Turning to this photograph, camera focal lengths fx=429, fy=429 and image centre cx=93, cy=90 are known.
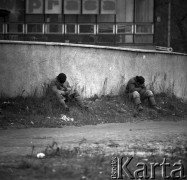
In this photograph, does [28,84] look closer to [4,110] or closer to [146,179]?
[4,110]

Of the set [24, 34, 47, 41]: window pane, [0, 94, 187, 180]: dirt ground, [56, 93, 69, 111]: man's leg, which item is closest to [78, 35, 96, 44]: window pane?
[24, 34, 47, 41]: window pane

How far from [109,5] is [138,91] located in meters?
15.0

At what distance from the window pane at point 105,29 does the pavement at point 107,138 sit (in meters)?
17.6

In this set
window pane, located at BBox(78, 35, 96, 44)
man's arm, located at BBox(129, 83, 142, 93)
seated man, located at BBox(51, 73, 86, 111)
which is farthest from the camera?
window pane, located at BBox(78, 35, 96, 44)

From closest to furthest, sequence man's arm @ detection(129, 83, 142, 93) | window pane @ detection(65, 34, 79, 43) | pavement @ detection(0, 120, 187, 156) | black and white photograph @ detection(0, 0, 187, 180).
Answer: black and white photograph @ detection(0, 0, 187, 180), pavement @ detection(0, 120, 187, 156), man's arm @ detection(129, 83, 142, 93), window pane @ detection(65, 34, 79, 43)

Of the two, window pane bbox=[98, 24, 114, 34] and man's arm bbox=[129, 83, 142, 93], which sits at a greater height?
window pane bbox=[98, 24, 114, 34]

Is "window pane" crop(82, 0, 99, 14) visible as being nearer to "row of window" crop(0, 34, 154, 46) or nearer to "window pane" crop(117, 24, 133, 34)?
"row of window" crop(0, 34, 154, 46)

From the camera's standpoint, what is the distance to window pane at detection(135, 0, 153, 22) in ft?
94.1

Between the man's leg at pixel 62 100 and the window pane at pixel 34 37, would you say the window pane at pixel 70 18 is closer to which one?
the window pane at pixel 34 37

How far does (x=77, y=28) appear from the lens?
29125 mm

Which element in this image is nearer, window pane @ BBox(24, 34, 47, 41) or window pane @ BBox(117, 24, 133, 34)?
window pane @ BBox(117, 24, 133, 34)

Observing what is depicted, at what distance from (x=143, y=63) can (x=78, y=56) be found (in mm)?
2835

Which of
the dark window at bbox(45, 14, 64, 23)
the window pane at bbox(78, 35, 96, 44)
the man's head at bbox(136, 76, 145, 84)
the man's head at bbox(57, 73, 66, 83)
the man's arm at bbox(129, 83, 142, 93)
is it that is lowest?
the man's arm at bbox(129, 83, 142, 93)

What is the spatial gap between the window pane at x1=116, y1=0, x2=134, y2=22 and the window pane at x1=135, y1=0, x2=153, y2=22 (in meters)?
0.37
